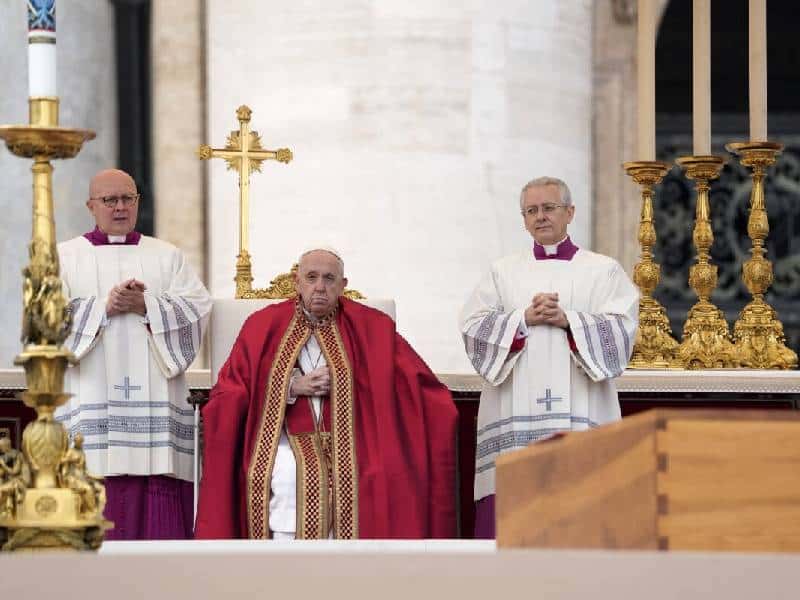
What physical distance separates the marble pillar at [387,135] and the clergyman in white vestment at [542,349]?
9.49ft

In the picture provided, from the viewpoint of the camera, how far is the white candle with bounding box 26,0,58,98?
15.5ft

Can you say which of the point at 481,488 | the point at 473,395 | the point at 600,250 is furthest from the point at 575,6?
the point at 481,488

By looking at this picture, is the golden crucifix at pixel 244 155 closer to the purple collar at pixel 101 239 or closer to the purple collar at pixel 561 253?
the purple collar at pixel 101 239

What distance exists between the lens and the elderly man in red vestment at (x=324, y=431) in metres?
8.16

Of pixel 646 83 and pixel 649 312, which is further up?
pixel 646 83

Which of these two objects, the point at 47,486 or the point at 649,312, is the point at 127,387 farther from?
the point at 47,486

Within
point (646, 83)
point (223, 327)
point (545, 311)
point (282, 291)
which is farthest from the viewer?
point (646, 83)

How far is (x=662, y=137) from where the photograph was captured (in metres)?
16.1

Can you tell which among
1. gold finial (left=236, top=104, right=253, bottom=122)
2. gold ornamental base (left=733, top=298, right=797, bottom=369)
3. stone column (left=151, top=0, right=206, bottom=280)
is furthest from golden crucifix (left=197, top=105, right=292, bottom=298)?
stone column (left=151, top=0, right=206, bottom=280)

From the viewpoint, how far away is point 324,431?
27.4 ft

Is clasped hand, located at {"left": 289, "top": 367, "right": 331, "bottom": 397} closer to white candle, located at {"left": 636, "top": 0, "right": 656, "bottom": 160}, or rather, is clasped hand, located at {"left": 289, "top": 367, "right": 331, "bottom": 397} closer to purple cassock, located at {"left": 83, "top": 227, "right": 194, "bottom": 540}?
purple cassock, located at {"left": 83, "top": 227, "right": 194, "bottom": 540}

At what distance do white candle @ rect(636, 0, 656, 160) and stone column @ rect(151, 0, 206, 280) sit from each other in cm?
444

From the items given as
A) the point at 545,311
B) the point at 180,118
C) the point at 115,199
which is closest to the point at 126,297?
the point at 115,199

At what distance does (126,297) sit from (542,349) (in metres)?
1.54
